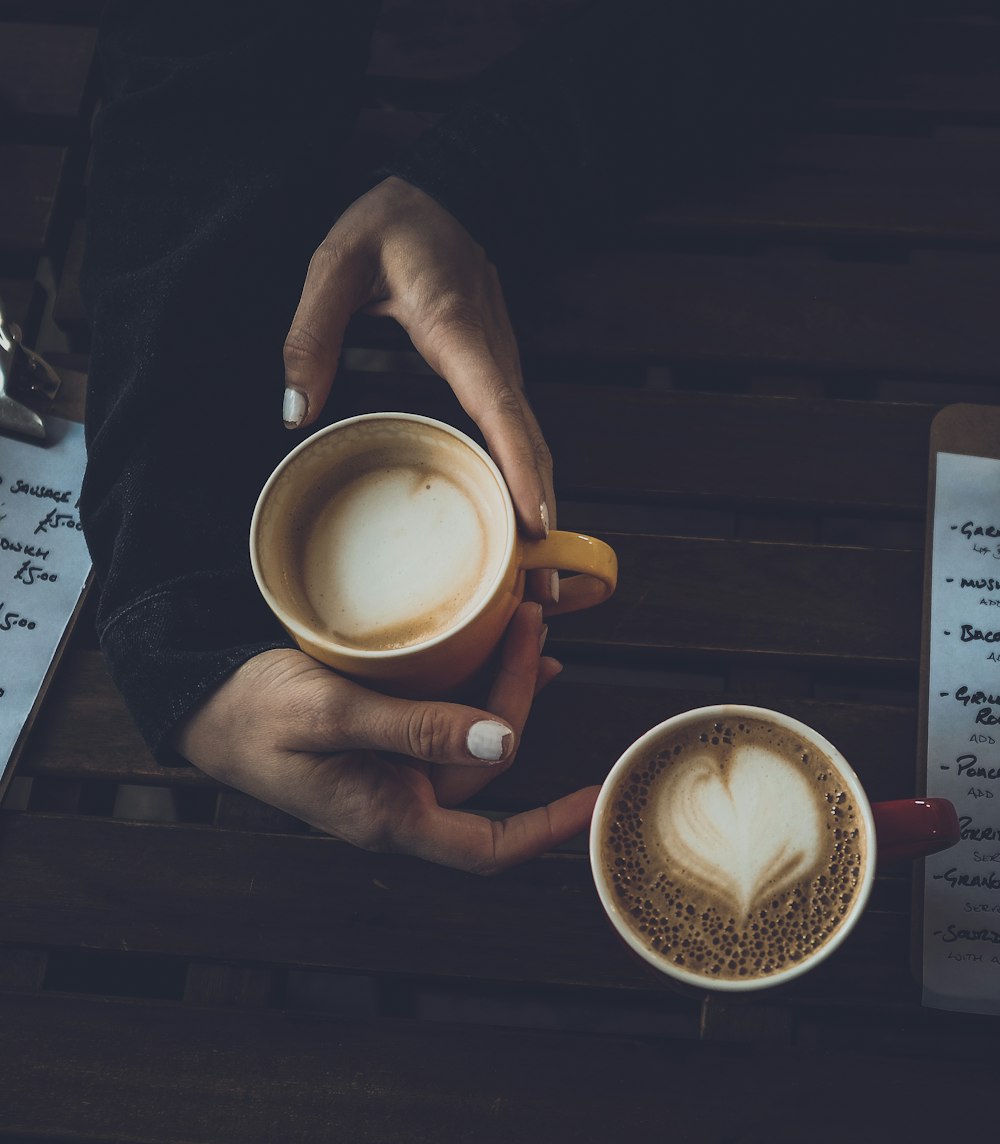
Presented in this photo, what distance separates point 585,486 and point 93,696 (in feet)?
1.55

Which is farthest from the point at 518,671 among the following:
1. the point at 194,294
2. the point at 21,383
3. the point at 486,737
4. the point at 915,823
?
the point at 21,383

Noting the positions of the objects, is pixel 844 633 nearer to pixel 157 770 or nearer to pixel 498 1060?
pixel 498 1060

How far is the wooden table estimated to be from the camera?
663 millimetres

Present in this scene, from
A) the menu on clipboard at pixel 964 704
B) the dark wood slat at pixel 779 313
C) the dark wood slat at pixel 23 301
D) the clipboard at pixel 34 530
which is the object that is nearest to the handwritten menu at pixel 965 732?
the menu on clipboard at pixel 964 704

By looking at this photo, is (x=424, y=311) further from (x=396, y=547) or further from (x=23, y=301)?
(x=23, y=301)

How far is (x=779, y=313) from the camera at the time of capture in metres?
0.83

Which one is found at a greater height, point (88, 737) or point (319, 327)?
point (319, 327)

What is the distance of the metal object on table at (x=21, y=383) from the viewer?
30.7 inches

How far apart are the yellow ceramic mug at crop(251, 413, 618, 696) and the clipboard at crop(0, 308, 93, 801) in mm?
298

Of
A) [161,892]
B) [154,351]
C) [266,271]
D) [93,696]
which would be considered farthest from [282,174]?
[161,892]

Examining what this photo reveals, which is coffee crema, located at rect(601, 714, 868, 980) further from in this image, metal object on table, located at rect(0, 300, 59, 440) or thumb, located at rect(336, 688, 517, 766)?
metal object on table, located at rect(0, 300, 59, 440)

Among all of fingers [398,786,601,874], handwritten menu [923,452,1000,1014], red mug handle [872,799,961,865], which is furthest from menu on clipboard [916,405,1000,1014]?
fingers [398,786,601,874]

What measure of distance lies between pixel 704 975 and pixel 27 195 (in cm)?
94

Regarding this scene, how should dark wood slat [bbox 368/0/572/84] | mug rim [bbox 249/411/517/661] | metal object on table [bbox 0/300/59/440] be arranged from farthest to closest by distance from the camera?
dark wood slat [bbox 368/0/572/84] < metal object on table [bbox 0/300/59/440] < mug rim [bbox 249/411/517/661]
